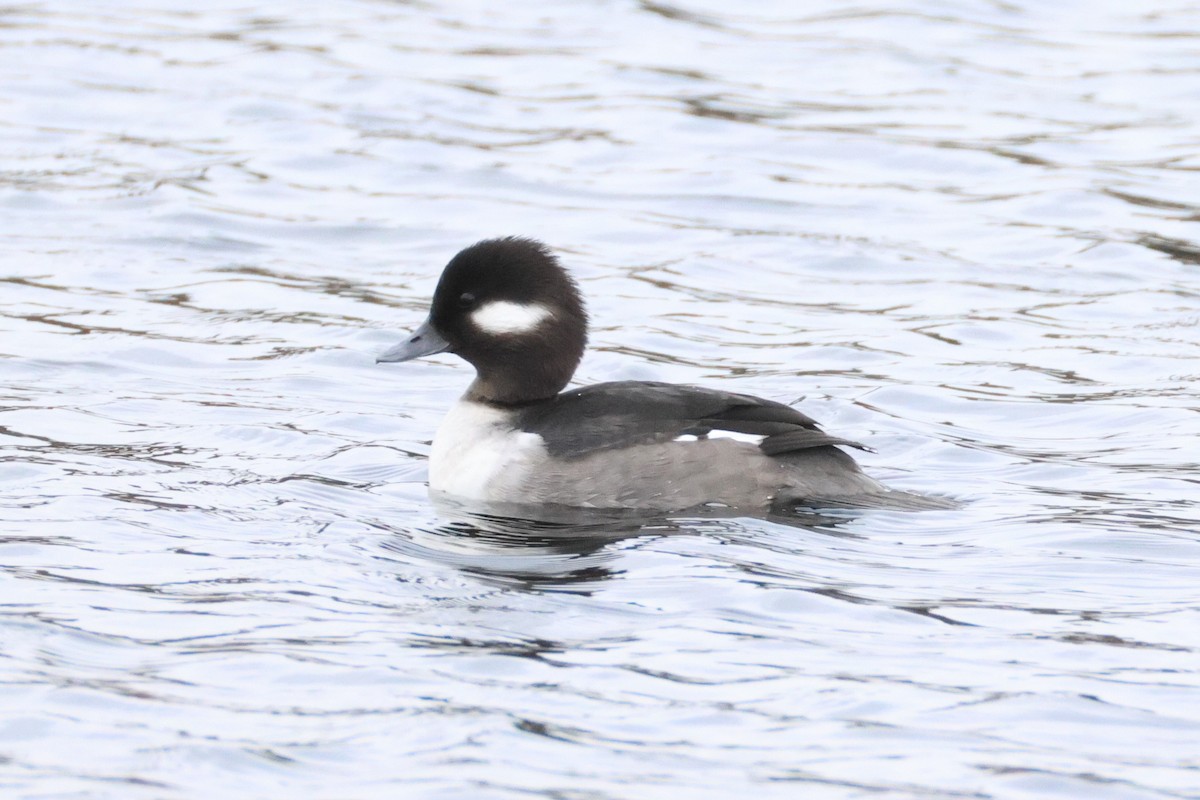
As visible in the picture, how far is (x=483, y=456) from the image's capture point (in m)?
7.29

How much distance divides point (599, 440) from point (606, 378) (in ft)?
7.18

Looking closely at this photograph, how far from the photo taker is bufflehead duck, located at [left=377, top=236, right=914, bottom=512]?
711 cm

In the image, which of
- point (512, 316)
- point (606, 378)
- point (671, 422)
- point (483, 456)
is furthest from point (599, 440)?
point (606, 378)

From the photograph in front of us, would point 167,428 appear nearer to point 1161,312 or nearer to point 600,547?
point 600,547

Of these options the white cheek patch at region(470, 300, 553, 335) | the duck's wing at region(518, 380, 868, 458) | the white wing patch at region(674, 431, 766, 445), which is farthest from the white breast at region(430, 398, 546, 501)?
the white wing patch at region(674, 431, 766, 445)

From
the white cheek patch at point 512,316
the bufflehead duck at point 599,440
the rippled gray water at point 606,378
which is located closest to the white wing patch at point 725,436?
the bufflehead duck at point 599,440

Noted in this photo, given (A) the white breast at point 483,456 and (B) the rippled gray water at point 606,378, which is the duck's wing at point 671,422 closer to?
(A) the white breast at point 483,456

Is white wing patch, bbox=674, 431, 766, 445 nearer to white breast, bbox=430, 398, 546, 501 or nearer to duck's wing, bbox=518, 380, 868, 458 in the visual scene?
duck's wing, bbox=518, 380, 868, 458

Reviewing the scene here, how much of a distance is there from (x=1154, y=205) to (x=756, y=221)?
8.53 ft

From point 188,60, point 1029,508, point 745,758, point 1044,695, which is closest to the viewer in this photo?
point 745,758

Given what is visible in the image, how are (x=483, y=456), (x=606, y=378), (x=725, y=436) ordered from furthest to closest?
(x=606, y=378), (x=483, y=456), (x=725, y=436)

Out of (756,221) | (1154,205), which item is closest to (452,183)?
(756,221)

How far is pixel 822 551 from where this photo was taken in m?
6.54

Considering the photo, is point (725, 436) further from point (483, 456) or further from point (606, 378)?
point (606, 378)
